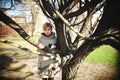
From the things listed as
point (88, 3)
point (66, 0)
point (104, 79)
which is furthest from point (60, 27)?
point (104, 79)

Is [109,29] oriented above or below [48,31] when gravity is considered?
below

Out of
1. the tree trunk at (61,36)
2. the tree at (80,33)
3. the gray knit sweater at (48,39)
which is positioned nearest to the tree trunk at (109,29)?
the tree at (80,33)

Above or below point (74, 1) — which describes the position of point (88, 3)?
below

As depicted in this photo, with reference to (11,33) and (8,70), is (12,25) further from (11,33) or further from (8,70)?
(11,33)

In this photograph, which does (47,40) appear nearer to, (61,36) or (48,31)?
(48,31)

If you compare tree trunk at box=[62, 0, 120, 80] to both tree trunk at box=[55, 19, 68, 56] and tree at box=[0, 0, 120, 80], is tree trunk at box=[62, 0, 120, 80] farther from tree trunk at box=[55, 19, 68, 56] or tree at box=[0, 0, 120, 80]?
tree trunk at box=[55, 19, 68, 56]

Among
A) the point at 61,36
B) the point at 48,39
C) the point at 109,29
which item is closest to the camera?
the point at 109,29

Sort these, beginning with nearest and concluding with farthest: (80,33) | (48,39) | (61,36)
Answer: (80,33) → (61,36) → (48,39)

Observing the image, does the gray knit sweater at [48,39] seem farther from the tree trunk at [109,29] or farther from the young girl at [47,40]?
the tree trunk at [109,29]

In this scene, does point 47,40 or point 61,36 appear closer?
point 61,36

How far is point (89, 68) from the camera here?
9.81 meters

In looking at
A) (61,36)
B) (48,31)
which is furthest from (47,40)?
(61,36)

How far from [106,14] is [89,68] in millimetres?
6718

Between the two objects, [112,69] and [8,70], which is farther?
[112,69]
